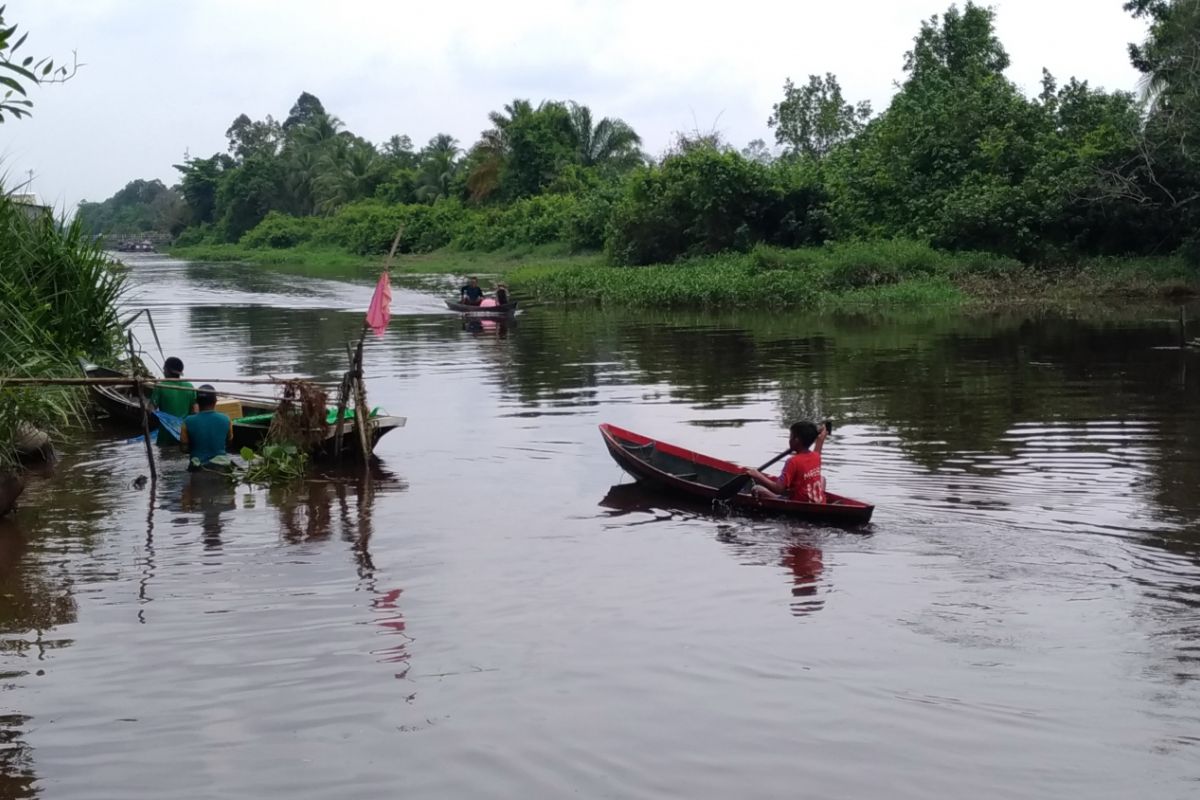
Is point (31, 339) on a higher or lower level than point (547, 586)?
higher

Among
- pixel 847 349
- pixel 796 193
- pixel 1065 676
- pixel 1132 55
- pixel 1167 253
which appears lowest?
pixel 1065 676

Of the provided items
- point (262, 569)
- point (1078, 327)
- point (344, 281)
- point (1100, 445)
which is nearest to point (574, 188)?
point (344, 281)

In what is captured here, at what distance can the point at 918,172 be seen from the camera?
128ft

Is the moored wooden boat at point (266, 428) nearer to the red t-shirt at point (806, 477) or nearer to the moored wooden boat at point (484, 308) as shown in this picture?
the red t-shirt at point (806, 477)

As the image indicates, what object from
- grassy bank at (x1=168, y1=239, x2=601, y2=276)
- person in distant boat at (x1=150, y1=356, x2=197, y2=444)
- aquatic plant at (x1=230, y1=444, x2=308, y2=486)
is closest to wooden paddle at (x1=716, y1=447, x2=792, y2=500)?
aquatic plant at (x1=230, y1=444, x2=308, y2=486)

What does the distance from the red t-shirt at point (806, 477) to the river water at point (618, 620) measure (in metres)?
0.46

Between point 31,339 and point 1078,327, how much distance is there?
2167cm

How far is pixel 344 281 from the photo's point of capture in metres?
52.5

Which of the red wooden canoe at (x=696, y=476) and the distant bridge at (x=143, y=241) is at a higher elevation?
the distant bridge at (x=143, y=241)

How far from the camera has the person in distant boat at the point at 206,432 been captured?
12609 millimetres

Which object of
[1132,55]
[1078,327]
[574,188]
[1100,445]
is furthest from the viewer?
[574,188]

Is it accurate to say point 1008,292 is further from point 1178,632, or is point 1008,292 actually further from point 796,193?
point 1178,632

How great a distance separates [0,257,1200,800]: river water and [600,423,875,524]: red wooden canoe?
23cm

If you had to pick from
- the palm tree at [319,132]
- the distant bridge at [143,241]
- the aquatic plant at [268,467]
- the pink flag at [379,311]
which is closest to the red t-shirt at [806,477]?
the pink flag at [379,311]
